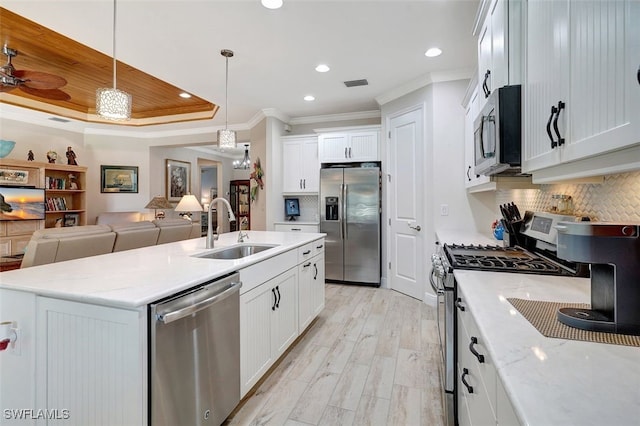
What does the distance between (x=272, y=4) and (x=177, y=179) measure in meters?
5.89

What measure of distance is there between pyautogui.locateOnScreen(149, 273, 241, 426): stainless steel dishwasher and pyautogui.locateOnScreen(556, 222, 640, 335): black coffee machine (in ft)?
4.70

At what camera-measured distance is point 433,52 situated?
310 centimetres

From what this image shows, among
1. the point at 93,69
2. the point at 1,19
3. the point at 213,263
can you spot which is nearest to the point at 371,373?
the point at 213,263

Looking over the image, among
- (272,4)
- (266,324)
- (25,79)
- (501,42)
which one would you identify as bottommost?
(266,324)

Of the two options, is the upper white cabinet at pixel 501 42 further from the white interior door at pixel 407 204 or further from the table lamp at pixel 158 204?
the table lamp at pixel 158 204

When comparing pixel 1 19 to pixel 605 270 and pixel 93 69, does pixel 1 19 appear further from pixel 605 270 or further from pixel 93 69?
pixel 605 270

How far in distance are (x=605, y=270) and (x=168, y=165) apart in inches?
300

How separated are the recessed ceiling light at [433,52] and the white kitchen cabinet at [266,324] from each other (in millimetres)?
2587

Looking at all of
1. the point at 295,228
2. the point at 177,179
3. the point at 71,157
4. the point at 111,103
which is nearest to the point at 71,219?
the point at 71,157

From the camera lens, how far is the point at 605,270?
853 mm

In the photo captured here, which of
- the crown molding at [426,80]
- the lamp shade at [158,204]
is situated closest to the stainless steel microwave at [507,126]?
the crown molding at [426,80]

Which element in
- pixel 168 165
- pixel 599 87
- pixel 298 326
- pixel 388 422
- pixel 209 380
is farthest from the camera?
pixel 168 165

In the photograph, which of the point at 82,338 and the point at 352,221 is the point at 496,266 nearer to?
the point at 82,338

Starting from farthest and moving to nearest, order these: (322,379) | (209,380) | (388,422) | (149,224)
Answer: (149,224), (322,379), (388,422), (209,380)
